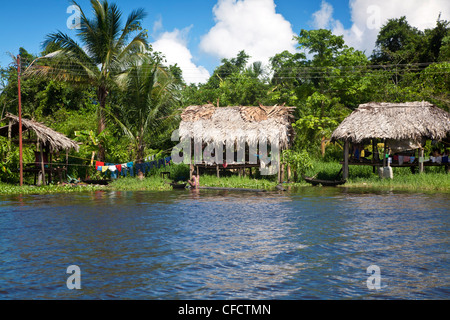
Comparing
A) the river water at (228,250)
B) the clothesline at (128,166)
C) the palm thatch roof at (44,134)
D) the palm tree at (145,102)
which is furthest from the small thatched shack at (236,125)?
the river water at (228,250)

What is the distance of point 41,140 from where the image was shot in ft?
70.0

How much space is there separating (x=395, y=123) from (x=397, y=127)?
0.31 metres

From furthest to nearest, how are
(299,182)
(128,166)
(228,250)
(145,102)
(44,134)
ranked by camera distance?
(299,182)
(145,102)
(128,166)
(44,134)
(228,250)

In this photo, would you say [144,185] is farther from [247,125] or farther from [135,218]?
[135,218]

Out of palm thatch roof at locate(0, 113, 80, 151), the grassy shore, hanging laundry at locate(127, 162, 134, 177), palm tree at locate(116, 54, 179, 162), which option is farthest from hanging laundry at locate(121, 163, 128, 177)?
palm thatch roof at locate(0, 113, 80, 151)

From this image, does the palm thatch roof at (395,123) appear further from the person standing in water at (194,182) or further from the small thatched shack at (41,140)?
the small thatched shack at (41,140)

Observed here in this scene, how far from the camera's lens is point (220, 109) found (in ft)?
78.9

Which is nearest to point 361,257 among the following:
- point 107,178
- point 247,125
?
point 247,125

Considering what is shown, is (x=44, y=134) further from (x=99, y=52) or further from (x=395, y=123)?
(x=395, y=123)

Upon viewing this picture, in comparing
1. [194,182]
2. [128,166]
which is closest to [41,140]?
[128,166]

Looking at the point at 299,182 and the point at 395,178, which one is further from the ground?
the point at 395,178

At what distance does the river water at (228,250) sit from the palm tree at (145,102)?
8.65 metres

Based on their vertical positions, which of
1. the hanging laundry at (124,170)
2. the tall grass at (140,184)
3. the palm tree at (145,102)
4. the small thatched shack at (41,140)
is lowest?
the tall grass at (140,184)

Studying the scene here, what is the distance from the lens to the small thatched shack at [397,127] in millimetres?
21484
